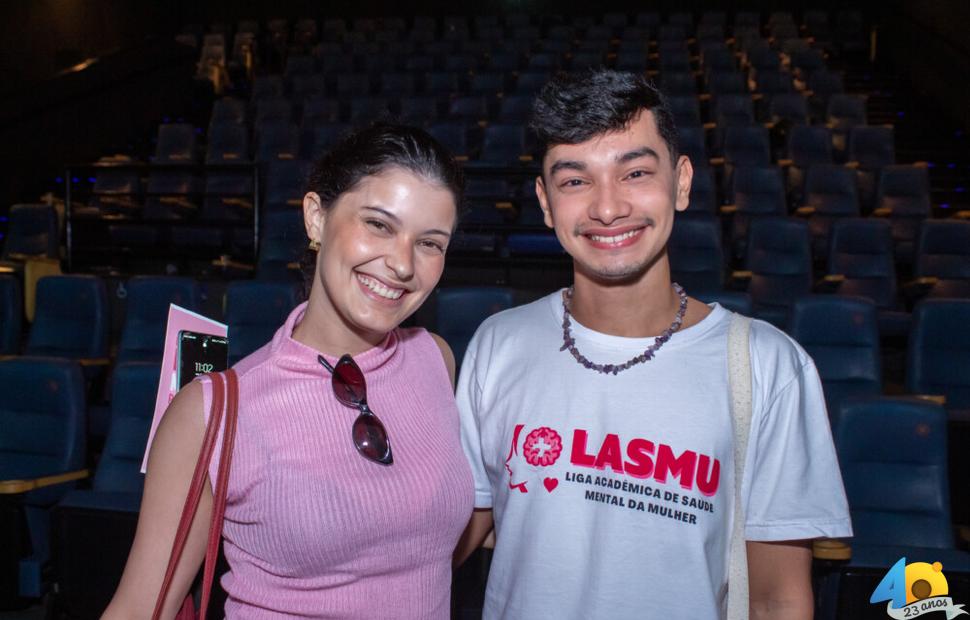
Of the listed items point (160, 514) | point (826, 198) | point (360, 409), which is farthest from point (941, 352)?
point (160, 514)

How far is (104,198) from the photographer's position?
605 centimetres

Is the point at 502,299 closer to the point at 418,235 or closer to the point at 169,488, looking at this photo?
the point at 418,235

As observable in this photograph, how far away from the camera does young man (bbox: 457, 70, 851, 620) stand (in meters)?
1.02

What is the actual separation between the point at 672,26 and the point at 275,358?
9.97 meters

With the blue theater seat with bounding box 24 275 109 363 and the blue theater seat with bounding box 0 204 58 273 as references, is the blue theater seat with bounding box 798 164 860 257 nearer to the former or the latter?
the blue theater seat with bounding box 24 275 109 363

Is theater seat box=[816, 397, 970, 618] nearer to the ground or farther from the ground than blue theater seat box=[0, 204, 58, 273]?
nearer to the ground

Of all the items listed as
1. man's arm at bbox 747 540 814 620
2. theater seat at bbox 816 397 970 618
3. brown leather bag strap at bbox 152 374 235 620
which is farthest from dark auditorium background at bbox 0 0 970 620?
man's arm at bbox 747 540 814 620

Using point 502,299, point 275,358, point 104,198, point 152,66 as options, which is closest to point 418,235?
point 275,358

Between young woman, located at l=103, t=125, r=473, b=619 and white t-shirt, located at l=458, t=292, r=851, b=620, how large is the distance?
121 mm

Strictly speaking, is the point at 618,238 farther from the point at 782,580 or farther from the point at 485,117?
the point at 485,117

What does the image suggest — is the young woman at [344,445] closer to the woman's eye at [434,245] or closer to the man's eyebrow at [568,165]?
the woman's eye at [434,245]

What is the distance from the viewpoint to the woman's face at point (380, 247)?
3.50 ft

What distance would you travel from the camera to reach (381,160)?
1.09 meters

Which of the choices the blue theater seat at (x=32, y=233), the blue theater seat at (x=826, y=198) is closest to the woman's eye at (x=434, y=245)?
the blue theater seat at (x=826, y=198)
